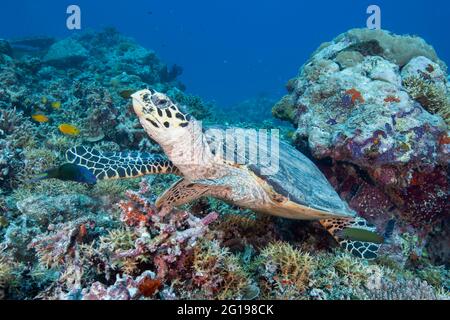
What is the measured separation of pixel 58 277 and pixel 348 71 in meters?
5.25

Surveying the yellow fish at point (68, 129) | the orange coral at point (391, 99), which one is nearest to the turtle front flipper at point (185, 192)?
the orange coral at point (391, 99)

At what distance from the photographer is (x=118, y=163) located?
3.94 meters

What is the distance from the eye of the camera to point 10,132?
538cm

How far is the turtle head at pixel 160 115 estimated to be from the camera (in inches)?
129

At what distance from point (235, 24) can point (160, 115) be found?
150 meters

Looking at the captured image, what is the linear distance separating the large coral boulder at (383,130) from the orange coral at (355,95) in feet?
0.05

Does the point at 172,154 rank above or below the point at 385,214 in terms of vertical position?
above

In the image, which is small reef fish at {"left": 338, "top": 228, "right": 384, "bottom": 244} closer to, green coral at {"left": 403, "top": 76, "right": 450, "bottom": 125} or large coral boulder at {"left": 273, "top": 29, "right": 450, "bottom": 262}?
large coral boulder at {"left": 273, "top": 29, "right": 450, "bottom": 262}

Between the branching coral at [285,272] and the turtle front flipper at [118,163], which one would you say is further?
the turtle front flipper at [118,163]

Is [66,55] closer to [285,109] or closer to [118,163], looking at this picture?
[285,109]

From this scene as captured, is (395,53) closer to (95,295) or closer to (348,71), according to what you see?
(348,71)

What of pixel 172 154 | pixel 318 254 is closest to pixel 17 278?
pixel 172 154

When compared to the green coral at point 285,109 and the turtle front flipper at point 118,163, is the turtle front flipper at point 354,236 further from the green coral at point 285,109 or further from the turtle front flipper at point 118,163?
the green coral at point 285,109

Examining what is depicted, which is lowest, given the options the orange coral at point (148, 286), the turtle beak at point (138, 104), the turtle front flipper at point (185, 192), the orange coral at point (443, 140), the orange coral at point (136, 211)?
the orange coral at point (148, 286)
